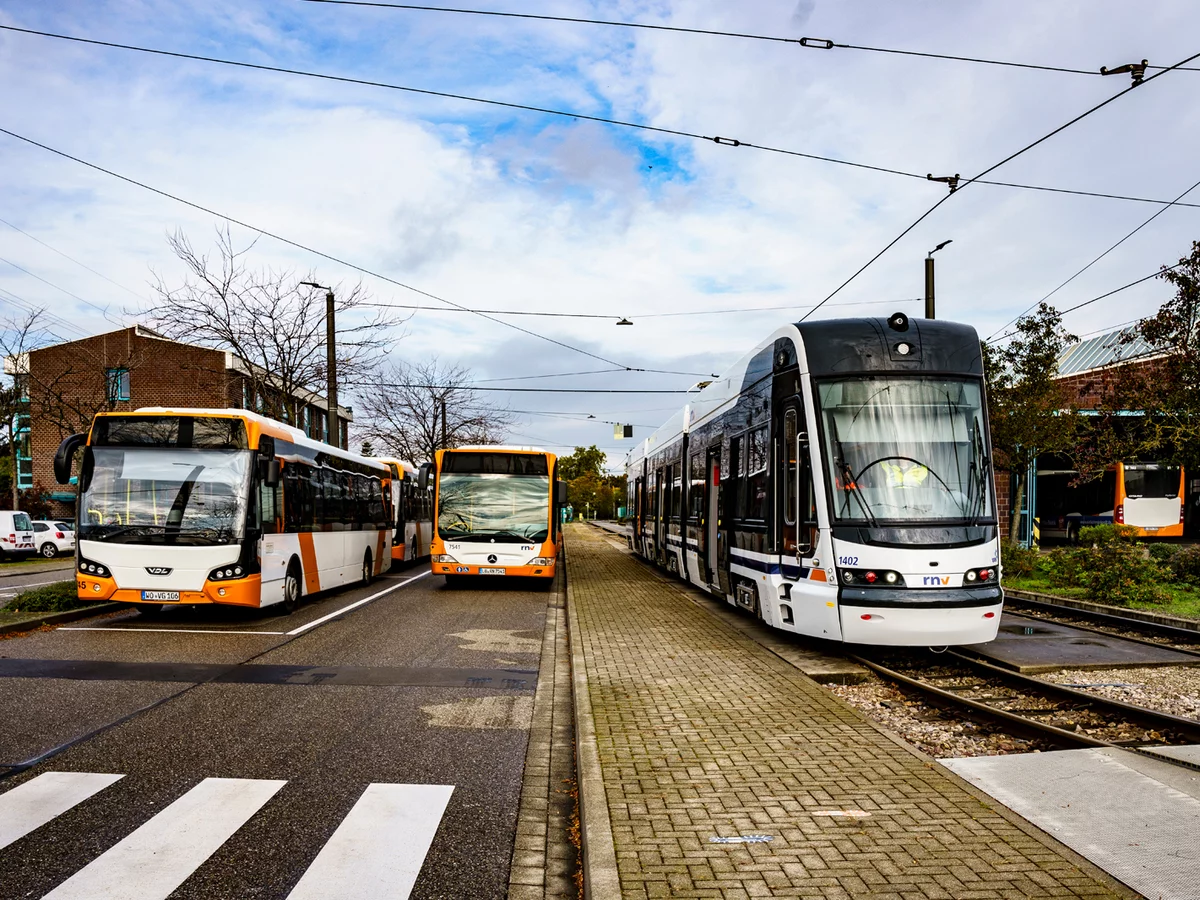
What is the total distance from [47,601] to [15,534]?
838 inches

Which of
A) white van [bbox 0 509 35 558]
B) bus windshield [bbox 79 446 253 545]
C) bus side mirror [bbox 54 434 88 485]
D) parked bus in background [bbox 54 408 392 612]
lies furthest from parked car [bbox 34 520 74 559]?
bus side mirror [bbox 54 434 88 485]

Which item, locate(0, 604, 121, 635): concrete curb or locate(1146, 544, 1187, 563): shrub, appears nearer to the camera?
locate(0, 604, 121, 635): concrete curb

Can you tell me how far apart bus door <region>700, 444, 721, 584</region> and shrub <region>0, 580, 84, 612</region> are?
352 inches

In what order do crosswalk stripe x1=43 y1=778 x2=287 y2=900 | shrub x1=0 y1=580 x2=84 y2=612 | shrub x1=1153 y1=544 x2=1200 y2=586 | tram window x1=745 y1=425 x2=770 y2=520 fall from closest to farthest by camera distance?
crosswalk stripe x1=43 y1=778 x2=287 y2=900 → tram window x1=745 y1=425 x2=770 y2=520 → shrub x1=0 y1=580 x2=84 y2=612 → shrub x1=1153 y1=544 x2=1200 y2=586

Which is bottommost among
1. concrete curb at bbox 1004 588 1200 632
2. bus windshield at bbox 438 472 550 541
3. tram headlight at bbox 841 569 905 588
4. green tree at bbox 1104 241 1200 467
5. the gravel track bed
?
the gravel track bed

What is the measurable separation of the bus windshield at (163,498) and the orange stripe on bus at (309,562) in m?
2.55

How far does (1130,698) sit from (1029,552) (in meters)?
12.3

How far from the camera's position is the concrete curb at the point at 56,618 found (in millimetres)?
11613

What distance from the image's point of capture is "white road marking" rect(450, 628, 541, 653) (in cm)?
1105

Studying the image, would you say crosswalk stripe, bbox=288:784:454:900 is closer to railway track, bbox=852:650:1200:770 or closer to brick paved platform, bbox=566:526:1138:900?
brick paved platform, bbox=566:526:1138:900

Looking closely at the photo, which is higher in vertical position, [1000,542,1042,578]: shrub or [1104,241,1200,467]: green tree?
[1104,241,1200,467]: green tree

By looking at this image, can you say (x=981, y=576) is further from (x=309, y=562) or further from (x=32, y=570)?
(x=32, y=570)

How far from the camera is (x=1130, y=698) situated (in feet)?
26.3

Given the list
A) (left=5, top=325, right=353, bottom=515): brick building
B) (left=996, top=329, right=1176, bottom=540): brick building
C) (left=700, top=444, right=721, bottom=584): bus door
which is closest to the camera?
(left=700, top=444, right=721, bottom=584): bus door
